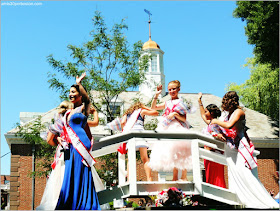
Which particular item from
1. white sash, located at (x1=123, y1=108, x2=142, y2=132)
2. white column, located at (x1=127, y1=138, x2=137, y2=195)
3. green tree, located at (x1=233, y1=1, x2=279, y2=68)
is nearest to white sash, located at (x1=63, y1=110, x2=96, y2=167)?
white column, located at (x1=127, y1=138, x2=137, y2=195)

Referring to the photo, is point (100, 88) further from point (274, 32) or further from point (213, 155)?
point (274, 32)

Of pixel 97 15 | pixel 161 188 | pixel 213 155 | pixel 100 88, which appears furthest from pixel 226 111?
pixel 97 15

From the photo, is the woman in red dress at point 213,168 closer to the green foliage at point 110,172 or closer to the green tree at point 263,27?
the green foliage at point 110,172

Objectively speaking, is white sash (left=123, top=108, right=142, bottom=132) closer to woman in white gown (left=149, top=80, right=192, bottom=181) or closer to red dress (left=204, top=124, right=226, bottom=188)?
woman in white gown (left=149, top=80, right=192, bottom=181)

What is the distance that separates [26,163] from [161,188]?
1779cm

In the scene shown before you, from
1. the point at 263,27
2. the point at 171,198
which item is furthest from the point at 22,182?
the point at 171,198

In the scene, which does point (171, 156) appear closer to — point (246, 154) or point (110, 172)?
point (246, 154)

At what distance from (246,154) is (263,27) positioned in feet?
42.4

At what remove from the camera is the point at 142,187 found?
645 centimetres

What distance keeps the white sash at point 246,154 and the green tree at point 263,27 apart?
12500 mm

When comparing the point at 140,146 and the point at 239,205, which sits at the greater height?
the point at 140,146

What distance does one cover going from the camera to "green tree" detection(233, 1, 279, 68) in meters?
18.0

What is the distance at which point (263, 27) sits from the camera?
18.4 metres

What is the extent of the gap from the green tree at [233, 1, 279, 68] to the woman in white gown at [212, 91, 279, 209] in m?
12.4
